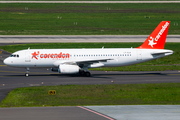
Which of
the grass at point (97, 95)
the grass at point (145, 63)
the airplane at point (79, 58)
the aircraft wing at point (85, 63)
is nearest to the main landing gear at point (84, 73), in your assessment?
the airplane at point (79, 58)

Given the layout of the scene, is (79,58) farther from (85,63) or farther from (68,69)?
(68,69)

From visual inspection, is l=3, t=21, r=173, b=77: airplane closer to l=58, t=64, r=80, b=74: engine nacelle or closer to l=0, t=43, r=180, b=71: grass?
l=58, t=64, r=80, b=74: engine nacelle

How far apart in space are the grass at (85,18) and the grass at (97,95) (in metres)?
57.6

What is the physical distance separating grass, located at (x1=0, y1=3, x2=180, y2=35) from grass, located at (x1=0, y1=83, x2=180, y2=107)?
5760 cm

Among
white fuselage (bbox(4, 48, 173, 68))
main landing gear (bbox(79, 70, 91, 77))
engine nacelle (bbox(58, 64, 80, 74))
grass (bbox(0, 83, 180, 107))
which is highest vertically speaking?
white fuselage (bbox(4, 48, 173, 68))

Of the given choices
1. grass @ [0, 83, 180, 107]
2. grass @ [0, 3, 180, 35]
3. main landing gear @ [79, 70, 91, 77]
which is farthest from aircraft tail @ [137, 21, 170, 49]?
grass @ [0, 3, 180, 35]

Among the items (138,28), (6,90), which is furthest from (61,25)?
(6,90)

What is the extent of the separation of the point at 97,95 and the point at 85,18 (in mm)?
92138

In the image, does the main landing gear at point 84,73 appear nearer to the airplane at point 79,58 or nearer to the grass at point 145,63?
the airplane at point 79,58

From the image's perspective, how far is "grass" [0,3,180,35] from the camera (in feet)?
321

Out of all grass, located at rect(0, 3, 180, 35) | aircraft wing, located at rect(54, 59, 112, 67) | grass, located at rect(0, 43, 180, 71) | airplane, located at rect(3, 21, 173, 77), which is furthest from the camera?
grass, located at rect(0, 3, 180, 35)

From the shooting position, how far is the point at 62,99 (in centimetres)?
3034

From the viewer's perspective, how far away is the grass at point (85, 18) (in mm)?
97938

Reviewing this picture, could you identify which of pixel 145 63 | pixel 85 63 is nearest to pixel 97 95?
pixel 85 63
